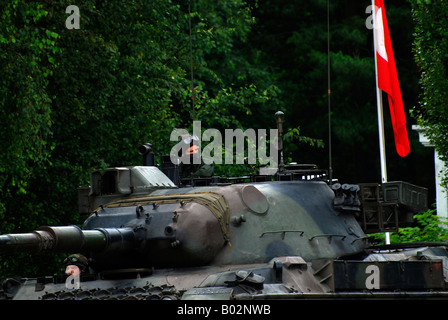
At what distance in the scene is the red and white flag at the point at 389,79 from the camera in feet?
74.9

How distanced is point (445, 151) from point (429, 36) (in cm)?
235

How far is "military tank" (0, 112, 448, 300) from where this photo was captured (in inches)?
448

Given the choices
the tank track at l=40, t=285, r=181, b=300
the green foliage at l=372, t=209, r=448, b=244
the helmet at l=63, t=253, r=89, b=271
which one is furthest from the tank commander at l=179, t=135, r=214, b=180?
the green foliage at l=372, t=209, r=448, b=244

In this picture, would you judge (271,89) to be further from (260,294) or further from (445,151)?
(260,294)

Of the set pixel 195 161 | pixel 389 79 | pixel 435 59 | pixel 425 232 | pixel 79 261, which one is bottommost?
pixel 79 261

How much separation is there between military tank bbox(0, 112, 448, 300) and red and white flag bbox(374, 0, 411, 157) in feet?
26.6

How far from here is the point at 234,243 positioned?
12.7 meters

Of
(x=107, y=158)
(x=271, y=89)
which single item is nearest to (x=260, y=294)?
(x=107, y=158)

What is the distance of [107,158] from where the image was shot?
2203cm

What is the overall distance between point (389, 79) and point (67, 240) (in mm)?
13418

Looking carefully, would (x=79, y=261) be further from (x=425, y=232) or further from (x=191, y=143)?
(x=425, y=232)

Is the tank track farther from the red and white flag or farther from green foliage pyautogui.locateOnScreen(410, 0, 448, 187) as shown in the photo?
the red and white flag

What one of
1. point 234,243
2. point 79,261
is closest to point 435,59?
point 234,243
